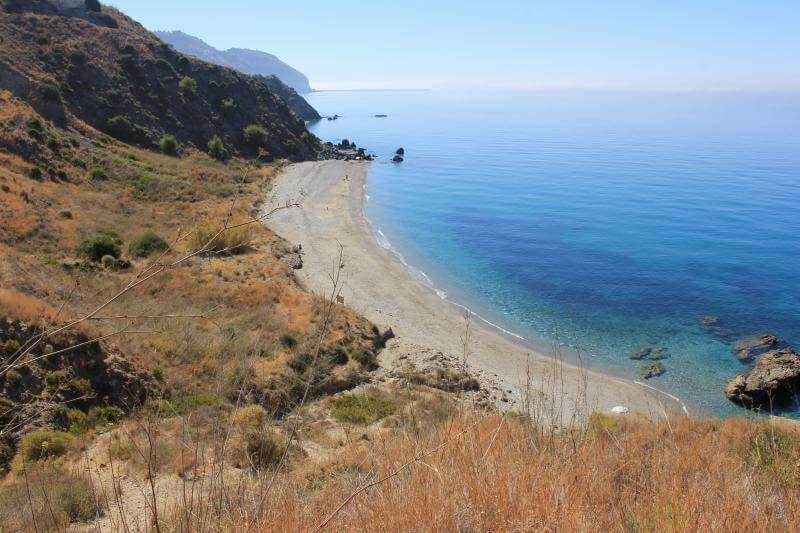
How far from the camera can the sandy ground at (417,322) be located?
800 inches

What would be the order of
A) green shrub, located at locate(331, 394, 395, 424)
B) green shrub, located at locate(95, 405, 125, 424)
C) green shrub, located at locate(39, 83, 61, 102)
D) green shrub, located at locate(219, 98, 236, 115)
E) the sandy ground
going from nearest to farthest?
green shrub, located at locate(95, 405, 125, 424) < green shrub, located at locate(331, 394, 395, 424) < the sandy ground < green shrub, located at locate(39, 83, 61, 102) < green shrub, located at locate(219, 98, 236, 115)

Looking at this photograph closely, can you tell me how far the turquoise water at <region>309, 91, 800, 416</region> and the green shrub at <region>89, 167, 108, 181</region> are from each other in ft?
76.4

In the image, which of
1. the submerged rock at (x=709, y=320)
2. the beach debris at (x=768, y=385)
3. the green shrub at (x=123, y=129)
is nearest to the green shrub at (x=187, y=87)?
the green shrub at (x=123, y=129)

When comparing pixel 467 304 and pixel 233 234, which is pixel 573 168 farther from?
pixel 233 234

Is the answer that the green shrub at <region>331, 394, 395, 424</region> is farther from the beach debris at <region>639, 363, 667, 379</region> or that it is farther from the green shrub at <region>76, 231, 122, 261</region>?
the green shrub at <region>76, 231, 122, 261</region>

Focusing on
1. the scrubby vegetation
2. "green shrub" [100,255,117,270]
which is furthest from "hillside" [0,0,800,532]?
the scrubby vegetation

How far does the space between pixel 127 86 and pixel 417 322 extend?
5564 centimetres

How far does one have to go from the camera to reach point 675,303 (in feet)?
101

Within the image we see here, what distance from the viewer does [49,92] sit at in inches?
1892

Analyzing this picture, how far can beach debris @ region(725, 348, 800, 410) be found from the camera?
20.4 meters

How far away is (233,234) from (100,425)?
17.8 m

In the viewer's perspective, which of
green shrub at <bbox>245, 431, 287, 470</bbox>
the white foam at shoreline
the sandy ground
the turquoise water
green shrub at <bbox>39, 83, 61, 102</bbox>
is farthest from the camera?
green shrub at <bbox>39, 83, 61, 102</bbox>

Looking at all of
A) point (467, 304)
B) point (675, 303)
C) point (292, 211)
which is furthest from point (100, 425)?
point (292, 211)

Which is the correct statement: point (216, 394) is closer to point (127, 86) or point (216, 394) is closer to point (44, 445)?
point (44, 445)
